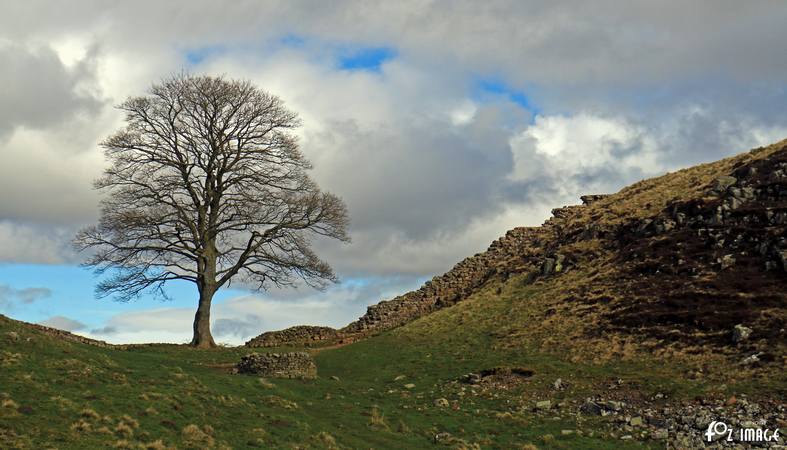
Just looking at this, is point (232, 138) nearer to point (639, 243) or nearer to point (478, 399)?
point (478, 399)

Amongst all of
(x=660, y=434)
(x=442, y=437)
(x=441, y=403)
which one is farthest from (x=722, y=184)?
(x=442, y=437)

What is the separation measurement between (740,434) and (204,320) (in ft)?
124

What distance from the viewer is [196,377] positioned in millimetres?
29188

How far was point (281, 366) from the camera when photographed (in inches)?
1487

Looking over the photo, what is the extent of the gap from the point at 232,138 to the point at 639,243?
32713 millimetres

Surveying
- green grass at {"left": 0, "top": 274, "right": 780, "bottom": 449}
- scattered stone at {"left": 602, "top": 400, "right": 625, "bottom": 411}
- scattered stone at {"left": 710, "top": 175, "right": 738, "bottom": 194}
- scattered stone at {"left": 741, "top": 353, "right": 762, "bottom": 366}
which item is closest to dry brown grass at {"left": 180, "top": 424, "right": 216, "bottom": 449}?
green grass at {"left": 0, "top": 274, "right": 780, "bottom": 449}

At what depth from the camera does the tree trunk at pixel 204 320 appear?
51719 millimetres

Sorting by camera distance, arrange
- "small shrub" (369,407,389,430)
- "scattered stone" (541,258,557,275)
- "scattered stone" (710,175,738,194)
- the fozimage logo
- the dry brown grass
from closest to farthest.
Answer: the dry brown grass < the fozimage logo < "small shrub" (369,407,389,430) < "scattered stone" (710,175,738,194) < "scattered stone" (541,258,557,275)

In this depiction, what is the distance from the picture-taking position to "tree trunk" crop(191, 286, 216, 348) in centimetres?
5172

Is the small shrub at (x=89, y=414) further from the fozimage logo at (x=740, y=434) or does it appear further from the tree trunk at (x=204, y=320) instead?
the tree trunk at (x=204, y=320)

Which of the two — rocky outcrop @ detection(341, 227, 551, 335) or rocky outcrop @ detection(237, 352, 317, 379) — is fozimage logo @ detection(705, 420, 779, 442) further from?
rocky outcrop @ detection(341, 227, 551, 335)

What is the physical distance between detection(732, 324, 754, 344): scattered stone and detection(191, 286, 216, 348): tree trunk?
35.5 meters

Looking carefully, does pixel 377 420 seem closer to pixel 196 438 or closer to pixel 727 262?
pixel 196 438

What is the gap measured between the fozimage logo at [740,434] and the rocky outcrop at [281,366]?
20.4 metres
